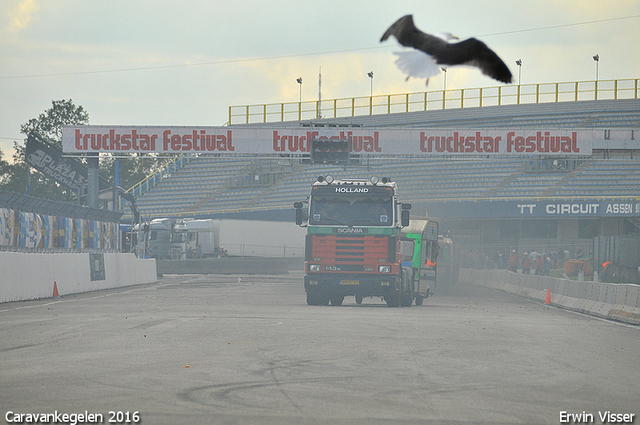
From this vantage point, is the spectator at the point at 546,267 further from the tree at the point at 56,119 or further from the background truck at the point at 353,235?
the tree at the point at 56,119

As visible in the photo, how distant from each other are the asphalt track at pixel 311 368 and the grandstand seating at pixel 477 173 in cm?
3472

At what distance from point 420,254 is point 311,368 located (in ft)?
60.0

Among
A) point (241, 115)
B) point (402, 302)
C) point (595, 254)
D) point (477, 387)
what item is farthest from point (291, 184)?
point (477, 387)

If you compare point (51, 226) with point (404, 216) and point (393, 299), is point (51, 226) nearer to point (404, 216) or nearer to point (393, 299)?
point (393, 299)

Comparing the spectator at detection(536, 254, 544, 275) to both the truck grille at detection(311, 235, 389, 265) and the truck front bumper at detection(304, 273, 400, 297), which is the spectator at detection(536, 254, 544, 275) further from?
the truck grille at detection(311, 235, 389, 265)

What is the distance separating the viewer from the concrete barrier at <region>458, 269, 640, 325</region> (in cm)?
2017

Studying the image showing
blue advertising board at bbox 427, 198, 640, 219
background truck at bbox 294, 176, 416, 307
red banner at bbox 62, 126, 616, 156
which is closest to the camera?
background truck at bbox 294, 176, 416, 307

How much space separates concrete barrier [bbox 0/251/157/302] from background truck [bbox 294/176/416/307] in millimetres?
7148

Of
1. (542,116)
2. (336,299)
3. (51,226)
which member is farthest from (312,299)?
(542,116)

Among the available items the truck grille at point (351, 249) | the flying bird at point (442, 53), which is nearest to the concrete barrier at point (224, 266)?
the truck grille at point (351, 249)

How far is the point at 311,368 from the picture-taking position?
10.0m

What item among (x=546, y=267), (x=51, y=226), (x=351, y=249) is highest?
(x=51, y=226)

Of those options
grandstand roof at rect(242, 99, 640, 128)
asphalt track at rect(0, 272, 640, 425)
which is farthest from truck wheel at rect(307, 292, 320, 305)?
grandstand roof at rect(242, 99, 640, 128)

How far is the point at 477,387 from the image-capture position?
29.4ft
